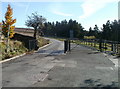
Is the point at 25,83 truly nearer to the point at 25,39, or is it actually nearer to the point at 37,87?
the point at 37,87

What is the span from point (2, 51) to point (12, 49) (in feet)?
6.56

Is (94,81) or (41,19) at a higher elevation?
(41,19)

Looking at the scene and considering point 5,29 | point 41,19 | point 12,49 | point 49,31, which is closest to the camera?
point 12,49

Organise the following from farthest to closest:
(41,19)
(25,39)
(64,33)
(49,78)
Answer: (64,33)
(41,19)
(25,39)
(49,78)

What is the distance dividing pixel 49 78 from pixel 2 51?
869cm

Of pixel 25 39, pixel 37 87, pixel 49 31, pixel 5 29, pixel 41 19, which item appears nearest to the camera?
pixel 37 87

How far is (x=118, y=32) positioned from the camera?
64688mm

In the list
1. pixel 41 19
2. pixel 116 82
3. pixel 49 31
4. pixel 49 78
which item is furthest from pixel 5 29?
pixel 49 31

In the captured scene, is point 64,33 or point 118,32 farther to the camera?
point 64,33

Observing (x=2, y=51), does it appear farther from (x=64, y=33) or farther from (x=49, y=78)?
(x=64, y=33)

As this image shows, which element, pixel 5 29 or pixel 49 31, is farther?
pixel 49 31

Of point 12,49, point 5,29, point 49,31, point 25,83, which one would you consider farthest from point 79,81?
point 49,31

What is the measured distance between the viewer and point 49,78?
24.0 ft

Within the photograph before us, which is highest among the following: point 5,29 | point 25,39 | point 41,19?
point 41,19
